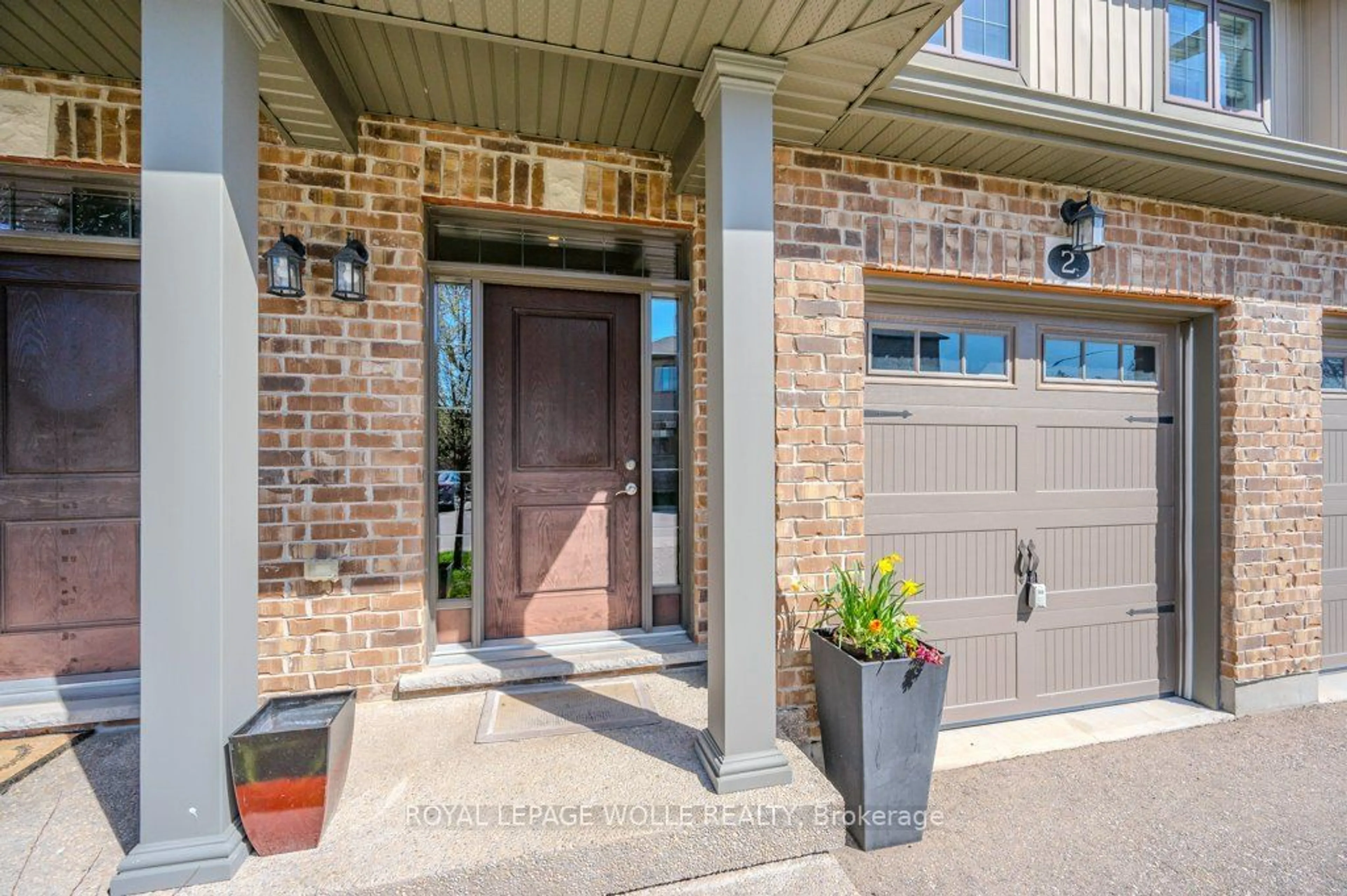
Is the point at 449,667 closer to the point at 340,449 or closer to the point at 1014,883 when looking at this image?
the point at 340,449

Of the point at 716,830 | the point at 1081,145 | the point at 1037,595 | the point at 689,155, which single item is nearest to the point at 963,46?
the point at 1081,145

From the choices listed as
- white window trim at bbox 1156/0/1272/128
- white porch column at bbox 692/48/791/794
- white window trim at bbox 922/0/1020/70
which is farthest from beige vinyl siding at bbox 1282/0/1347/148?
white porch column at bbox 692/48/791/794

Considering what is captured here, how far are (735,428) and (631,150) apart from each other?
64.9 inches

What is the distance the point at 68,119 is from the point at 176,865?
8.84 feet

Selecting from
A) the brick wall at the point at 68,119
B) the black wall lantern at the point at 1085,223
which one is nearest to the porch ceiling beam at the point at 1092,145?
the black wall lantern at the point at 1085,223

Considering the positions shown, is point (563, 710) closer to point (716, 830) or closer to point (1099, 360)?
point (716, 830)

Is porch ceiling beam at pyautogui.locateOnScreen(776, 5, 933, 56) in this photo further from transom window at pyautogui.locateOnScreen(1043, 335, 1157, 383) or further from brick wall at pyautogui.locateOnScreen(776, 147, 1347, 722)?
transom window at pyautogui.locateOnScreen(1043, 335, 1157, 383)

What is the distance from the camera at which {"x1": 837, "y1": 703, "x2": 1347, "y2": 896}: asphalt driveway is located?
2049 mm

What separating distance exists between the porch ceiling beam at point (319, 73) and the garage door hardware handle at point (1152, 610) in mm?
4531

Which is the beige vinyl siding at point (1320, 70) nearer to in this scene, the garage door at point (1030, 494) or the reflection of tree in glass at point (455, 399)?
the garage door at point (1030, 494)

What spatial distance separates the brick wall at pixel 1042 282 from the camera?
2.60m

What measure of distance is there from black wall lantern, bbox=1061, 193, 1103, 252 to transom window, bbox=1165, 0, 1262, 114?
0.82m

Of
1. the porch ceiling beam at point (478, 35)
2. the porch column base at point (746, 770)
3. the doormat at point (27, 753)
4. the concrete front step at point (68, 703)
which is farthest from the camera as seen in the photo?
the concrete front step at point (68, 703)

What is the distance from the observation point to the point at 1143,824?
2336 millimetres
